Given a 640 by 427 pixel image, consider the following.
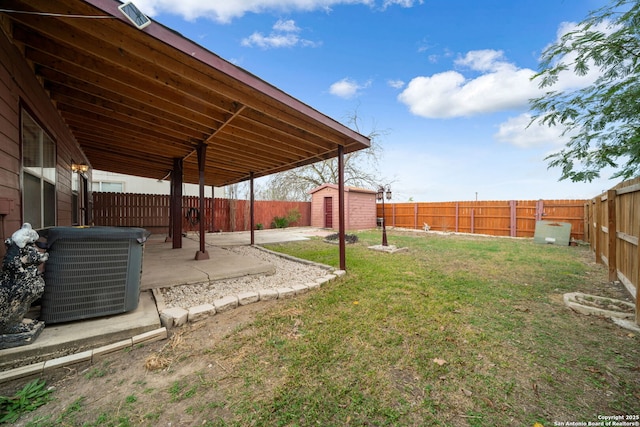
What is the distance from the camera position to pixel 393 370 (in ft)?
5.51

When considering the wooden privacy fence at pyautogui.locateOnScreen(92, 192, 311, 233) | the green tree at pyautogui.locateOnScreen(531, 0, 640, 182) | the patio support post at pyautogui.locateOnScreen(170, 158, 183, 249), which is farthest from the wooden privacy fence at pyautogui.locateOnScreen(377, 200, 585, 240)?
the patio support post at pyautogui.locateOnScreen(170, 158, 183, 249)

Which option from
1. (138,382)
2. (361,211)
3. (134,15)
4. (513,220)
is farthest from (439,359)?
(361,211)

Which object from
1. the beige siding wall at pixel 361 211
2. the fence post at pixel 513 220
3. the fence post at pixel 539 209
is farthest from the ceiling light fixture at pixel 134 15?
the fence post at pixel 513 220

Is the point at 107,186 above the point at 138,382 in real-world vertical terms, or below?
above

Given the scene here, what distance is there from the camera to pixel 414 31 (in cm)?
816

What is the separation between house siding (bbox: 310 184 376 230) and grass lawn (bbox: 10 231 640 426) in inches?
403

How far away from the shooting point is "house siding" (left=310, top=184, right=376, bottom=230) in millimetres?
13215

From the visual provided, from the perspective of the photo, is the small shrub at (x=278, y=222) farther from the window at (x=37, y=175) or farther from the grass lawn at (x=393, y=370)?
the grass lawn at (x=393, y=370)

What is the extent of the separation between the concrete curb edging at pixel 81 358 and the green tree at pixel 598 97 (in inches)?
213

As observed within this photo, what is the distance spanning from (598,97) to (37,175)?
807 cm

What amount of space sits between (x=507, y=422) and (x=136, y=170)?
10.1 meters

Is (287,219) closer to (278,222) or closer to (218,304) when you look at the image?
(278,222)

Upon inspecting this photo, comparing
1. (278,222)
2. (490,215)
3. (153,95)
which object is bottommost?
(278,222)

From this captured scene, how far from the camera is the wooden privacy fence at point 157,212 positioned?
9109mm
